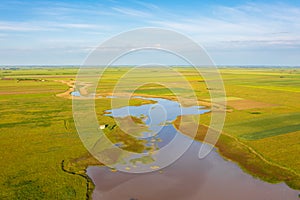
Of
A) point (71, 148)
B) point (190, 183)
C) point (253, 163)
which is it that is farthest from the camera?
point (71, 148)

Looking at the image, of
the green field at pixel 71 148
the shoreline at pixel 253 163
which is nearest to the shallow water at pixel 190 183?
the shoreline at pixel 253 163

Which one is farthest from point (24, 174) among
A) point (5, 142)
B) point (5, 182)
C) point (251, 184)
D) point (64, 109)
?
point (64, 109)

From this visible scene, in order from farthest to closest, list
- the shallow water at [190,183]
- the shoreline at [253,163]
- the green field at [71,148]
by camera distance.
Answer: the shoreline at [253,163] < the green field at [71,148] < the shallow water at [190,183]

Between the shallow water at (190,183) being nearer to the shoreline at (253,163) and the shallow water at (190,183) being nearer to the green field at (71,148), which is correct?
the shoreline at (253,163)

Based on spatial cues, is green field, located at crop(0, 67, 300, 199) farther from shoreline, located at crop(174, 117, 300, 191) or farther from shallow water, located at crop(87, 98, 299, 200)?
shallow water, located at crop(87, 98, 299, 200)

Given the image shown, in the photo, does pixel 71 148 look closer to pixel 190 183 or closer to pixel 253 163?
pixel 190 183

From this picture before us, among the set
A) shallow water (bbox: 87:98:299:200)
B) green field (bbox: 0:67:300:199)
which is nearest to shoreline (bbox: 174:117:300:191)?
green field (bbox: 0:67:300:199)

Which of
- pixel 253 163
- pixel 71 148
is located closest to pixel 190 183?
pixel 253 163

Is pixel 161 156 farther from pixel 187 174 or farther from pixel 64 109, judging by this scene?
pixel 64 109
